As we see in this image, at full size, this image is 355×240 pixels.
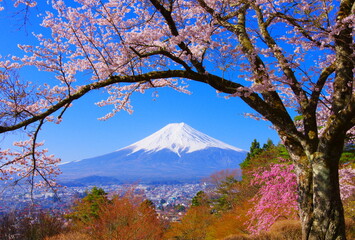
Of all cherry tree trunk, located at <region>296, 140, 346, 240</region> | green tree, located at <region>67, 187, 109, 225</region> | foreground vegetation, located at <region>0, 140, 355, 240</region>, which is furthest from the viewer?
green tree, located at <region>67, 187, 109, 225</region>

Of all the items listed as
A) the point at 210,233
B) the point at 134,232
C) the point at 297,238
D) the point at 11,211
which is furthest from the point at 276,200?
the point at 11,211

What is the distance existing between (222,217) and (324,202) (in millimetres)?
15761

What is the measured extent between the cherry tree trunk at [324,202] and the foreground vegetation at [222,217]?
3181 mm

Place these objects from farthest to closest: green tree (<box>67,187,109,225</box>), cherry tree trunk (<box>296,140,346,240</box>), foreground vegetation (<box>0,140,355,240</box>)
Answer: green tree (<box>67,187,109,225</box>), foreground vegetation (<box>0,140,355,240</box>), cherry tree trunk (<box>296,140,346,240</box>)

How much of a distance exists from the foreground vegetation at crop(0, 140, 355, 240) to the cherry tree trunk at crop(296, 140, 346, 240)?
3.18 meters

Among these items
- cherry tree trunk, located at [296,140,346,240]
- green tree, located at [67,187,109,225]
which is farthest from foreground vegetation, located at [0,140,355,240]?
cherry tree trunk, located at [296,140,346,240]

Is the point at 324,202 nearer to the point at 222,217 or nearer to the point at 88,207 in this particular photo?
the point at 222,217

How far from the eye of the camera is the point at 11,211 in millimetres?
15070

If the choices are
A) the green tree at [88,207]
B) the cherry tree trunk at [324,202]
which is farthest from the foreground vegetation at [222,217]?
the cherry tree trunk at [324,202]

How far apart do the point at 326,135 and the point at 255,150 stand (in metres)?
25.8

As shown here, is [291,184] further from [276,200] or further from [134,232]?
[134,232]

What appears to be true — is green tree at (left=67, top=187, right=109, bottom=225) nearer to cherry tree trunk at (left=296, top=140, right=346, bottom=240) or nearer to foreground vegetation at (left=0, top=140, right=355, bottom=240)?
foreground vegetation at (left=0, top=140, right=355, bottom=240)

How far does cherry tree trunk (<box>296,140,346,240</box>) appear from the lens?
340 centimetres

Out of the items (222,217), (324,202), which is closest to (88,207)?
(222,217)
